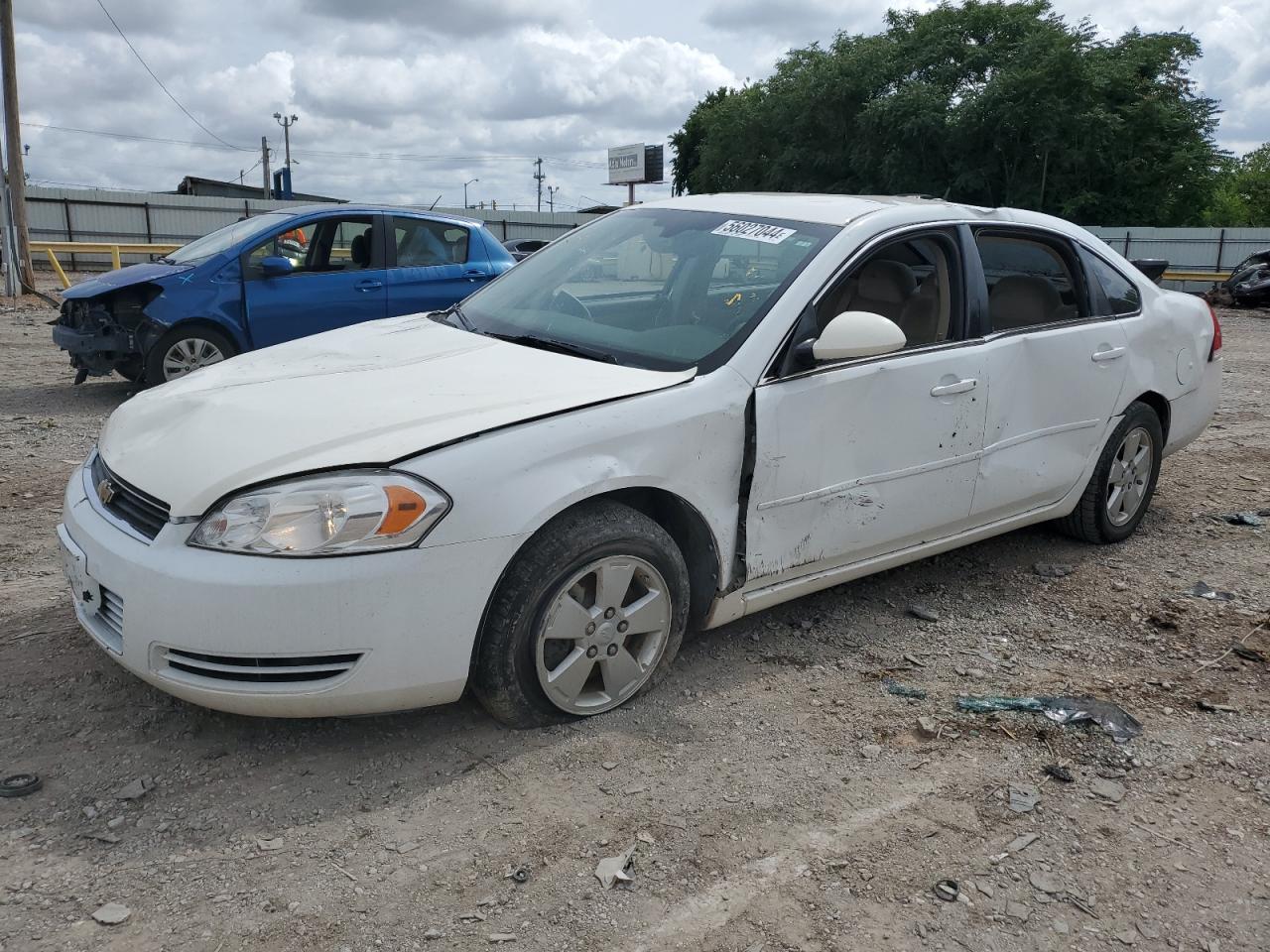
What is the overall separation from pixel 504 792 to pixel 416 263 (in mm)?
6844

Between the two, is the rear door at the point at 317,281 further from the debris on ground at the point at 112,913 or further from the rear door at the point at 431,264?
the debris on ground at the point at 112,913

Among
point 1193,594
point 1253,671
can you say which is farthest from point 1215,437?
point 1253,671

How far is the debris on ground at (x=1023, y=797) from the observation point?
2.85 meters

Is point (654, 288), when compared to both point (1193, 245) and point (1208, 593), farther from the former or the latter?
point (1193, 245)

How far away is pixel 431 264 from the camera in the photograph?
9047 millimetres

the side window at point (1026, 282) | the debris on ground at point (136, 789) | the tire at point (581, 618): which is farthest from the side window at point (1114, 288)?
the debris on ground at point (136, 789)

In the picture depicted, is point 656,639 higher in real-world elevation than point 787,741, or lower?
higher

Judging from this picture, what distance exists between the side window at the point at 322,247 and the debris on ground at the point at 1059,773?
7049 mm

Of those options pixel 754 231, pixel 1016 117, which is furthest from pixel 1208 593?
pixel 1016 117

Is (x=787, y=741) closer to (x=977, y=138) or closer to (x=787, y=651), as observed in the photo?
(x=787, y=651)

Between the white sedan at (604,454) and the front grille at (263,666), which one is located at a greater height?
the white sedan at (604,454)

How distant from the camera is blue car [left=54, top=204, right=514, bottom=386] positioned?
26.6 feet

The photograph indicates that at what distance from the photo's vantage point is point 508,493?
281 centimetres

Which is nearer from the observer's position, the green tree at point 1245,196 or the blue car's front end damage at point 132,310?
the blue car's front end damage at point 132,310
